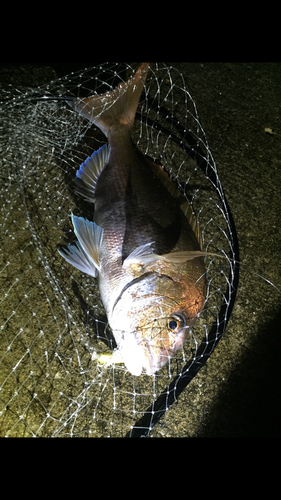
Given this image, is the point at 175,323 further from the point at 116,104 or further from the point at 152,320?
the point at 116,104

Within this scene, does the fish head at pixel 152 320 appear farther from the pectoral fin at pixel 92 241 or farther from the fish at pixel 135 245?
the pectoral fin at pixel 92 241

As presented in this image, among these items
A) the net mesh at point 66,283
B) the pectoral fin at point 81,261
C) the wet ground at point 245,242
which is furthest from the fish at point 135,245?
the wet ground at point 245,242

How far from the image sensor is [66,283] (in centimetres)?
241

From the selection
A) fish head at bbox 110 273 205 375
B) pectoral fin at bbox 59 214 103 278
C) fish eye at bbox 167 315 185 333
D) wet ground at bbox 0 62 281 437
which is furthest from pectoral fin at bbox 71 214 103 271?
wet ground at bbox 0 62 281 437

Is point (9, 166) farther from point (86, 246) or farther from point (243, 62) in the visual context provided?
point (243, 62)

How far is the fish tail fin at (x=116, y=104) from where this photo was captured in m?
2.48

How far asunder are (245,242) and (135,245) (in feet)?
3.87

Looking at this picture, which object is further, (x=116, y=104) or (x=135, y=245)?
(x=116, y=104)

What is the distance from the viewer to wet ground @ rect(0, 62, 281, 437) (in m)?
2.27

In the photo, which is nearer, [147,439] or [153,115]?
[147,439]

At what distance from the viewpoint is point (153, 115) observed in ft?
9.86

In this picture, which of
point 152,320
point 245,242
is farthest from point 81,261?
point 245,242

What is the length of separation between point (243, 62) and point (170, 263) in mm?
2661

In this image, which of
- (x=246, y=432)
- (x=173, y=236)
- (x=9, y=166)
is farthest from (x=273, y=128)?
(x=246, y=432)
